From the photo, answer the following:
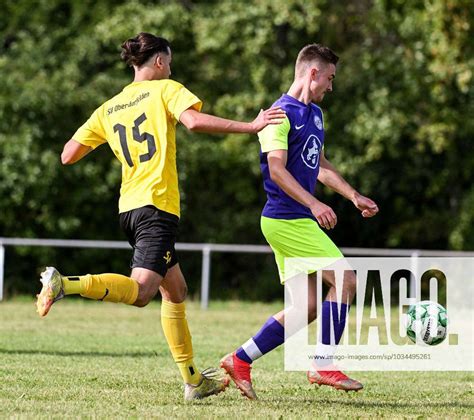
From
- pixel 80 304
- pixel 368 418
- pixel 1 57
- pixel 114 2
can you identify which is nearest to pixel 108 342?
pixel 368 418

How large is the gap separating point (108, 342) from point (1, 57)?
10.6 meters

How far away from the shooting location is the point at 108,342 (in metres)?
11.1

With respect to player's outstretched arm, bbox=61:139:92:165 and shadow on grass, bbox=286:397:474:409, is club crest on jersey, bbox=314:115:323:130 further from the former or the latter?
shadow on grass, bbox=286:397:474:409

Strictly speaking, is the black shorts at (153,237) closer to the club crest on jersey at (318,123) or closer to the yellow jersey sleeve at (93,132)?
the yellow jersey sleeve at (93,132)

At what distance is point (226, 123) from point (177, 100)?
438mm

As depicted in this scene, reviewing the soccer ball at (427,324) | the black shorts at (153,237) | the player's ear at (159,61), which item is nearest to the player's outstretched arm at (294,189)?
the black shorts at (153,237)

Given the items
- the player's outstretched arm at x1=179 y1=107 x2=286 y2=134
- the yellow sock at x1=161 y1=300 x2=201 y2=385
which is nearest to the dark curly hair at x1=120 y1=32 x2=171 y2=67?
the player's outstretched arm at x1=179 y1=107 x2=286 y2=134

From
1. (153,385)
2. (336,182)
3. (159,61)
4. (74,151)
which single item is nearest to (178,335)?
(153,385)

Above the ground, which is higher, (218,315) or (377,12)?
(377,12)

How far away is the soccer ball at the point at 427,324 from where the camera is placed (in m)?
7.86

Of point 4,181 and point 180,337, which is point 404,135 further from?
point 180,337

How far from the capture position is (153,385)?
7391 millimetres

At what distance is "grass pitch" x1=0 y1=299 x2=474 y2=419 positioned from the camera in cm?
620

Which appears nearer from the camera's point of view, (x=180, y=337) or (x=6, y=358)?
(x=180, y=337)
